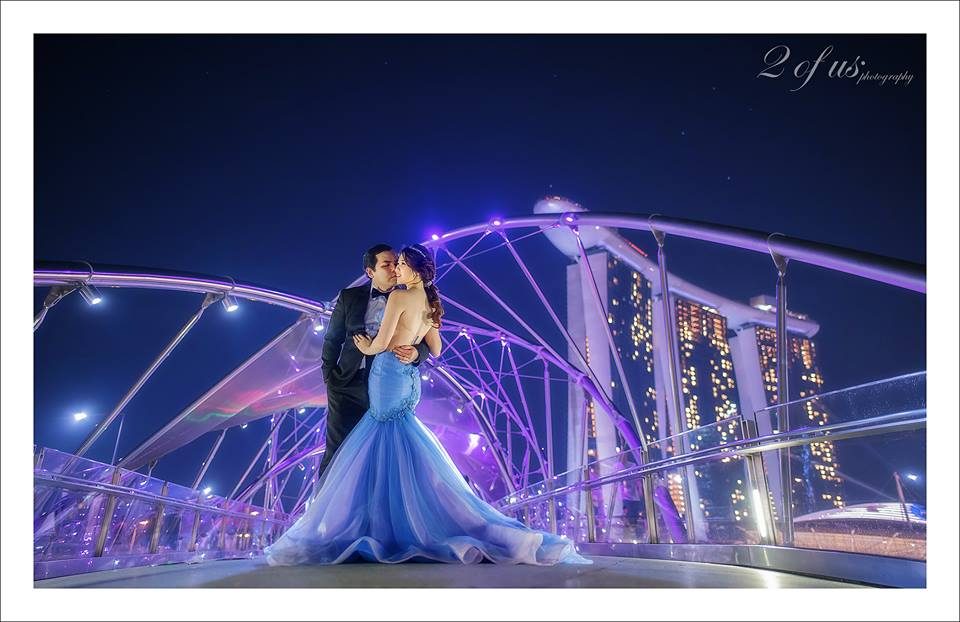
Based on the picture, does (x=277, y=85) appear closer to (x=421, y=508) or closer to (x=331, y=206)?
(x=421, y=508)

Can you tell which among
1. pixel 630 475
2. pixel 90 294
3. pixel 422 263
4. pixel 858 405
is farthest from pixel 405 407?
pixel 90 294

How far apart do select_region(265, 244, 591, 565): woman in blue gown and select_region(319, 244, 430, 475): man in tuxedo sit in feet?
0.61

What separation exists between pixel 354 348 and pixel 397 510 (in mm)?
1516

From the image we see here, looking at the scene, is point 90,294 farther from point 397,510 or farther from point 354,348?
point 397,510

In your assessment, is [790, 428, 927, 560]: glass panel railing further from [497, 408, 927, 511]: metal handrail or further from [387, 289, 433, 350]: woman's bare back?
[387, 289, 433, 350]: woman's bare back

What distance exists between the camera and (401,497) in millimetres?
5414

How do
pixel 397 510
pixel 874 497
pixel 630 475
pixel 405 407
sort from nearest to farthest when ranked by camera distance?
1. pixel 874 497
2. pixel 397 510
3. pixel 405 407
4. pixel 630 475

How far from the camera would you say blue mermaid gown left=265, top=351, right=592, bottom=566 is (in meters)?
5.06

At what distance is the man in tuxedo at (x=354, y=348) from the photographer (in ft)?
19.2

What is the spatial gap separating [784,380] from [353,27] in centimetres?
586

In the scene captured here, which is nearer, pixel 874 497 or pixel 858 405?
pixel 874 497

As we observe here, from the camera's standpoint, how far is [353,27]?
5902 mm

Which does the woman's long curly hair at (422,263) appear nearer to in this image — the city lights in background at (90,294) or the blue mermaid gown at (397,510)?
the blue mermaid gown at (397,510)

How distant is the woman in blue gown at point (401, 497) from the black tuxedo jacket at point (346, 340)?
0.20 meters
